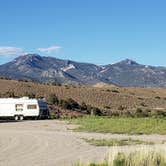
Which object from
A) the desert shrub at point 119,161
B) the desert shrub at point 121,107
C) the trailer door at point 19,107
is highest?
the trailer door at point 19,107

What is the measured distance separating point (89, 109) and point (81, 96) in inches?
894

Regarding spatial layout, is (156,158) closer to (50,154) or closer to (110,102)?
(50,154)

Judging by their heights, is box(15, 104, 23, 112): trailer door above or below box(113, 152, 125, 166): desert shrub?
above

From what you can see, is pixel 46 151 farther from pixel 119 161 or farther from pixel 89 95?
pixel 89 95

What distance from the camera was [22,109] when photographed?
214 feet

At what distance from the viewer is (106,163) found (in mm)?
18016

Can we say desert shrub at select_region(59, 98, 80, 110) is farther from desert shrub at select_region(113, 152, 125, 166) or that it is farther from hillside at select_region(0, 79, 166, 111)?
desert shrub at select_region(113, 152, 125, 166)

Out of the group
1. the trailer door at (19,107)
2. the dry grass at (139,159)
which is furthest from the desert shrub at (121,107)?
the dry grass at (139,159)

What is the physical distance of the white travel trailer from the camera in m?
64.8

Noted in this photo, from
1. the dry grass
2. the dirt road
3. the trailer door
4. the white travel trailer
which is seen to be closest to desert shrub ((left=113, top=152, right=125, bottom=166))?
the dry grass

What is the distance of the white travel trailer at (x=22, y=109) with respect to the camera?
64.8 meters

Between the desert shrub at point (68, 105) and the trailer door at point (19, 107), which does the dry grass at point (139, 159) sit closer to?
the trailer door at point (19, 107)

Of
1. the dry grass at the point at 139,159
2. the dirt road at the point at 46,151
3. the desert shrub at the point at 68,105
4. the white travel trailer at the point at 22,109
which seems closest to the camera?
the dry grass at the point at 139,159

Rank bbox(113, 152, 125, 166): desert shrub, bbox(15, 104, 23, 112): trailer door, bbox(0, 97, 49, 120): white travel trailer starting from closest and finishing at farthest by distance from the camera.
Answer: bbox(113, 152, 125, 166): desert shrub → bbox(0, 97, 49, 120): white travel trailer → bbox(15, 104, 23, 112): trailer door
